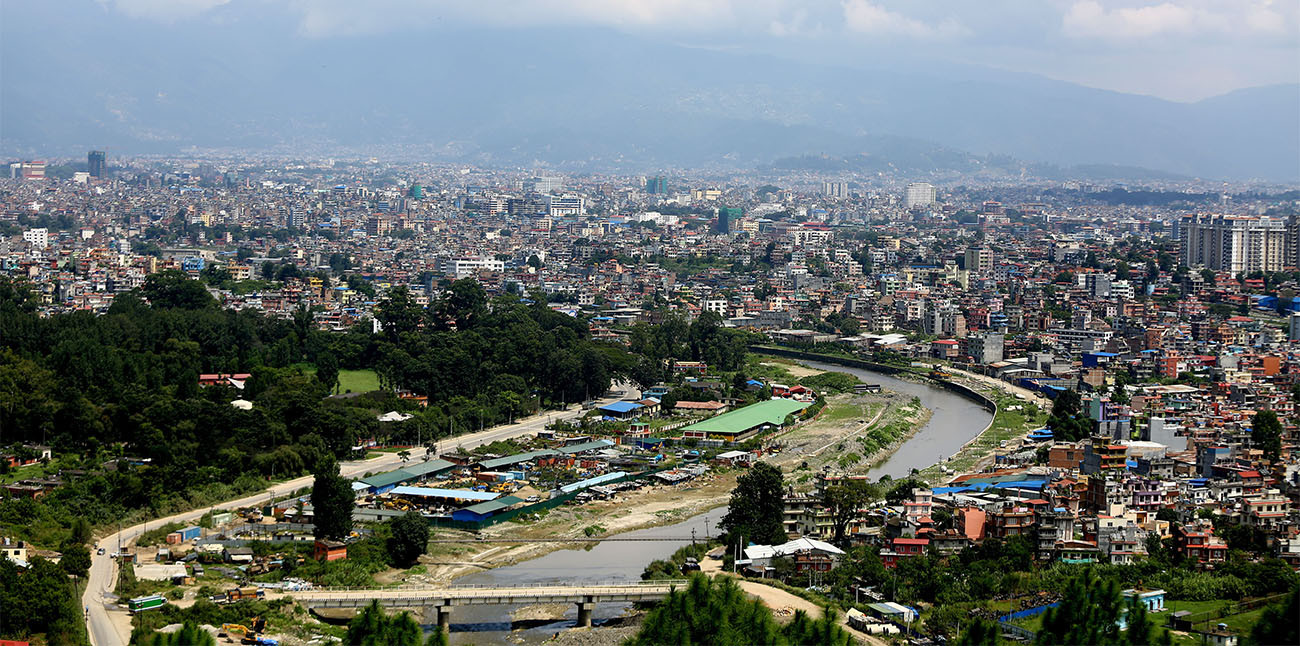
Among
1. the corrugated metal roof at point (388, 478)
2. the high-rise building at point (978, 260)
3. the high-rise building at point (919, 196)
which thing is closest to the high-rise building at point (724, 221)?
the high-rise building at point (978, 260)

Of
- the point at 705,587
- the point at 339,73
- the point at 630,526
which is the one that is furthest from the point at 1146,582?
the point at 339,73

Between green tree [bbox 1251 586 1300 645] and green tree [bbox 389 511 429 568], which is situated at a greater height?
green tree [bbox 1251 586 1300 645]

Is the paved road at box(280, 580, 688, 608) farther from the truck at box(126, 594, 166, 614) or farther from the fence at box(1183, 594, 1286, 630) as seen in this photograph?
the fence at box(1183, 594, 1286, 630)

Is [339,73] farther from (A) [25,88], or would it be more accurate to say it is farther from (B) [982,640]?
(B) [982,640]

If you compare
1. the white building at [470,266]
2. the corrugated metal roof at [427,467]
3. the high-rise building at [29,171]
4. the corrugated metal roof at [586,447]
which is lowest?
the corrugated metal roof at [586,447]

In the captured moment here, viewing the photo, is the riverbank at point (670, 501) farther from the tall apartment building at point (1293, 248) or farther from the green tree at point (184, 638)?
the tall apartment building at point (1293, 248)

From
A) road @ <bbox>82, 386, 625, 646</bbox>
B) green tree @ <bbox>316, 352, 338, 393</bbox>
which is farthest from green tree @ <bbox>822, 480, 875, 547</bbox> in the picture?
green tree @ <bbox>316, 352, 338, 393</bbox>
